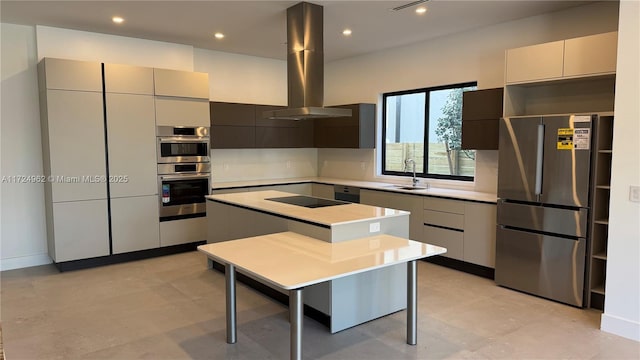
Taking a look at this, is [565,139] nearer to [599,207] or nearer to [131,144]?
[599,207]

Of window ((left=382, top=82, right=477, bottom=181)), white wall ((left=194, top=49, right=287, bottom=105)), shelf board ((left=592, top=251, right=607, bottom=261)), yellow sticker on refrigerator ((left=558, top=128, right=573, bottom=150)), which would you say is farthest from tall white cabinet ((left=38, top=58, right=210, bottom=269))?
shelf board ((left=592, top=251, right=607, bottom=261))

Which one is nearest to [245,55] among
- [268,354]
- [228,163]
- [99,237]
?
[228,163]

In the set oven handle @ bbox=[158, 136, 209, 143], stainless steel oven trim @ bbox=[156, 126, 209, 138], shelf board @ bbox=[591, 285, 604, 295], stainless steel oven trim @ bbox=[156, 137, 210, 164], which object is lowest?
shelf board @ bbox=[591, 285, 604, 295]

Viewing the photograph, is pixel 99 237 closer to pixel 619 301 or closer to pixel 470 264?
pixel 470 264

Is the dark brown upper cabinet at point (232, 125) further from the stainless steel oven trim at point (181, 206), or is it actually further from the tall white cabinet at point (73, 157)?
the tall white cabinet at point (73, 157)

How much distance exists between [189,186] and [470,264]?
137 inches

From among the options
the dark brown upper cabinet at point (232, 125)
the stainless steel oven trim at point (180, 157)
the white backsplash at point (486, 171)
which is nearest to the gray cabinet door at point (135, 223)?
the stainless steel oven trim at point (180, 157)

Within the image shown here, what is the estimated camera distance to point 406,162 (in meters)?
5.94

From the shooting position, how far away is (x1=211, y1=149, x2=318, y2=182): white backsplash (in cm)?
637

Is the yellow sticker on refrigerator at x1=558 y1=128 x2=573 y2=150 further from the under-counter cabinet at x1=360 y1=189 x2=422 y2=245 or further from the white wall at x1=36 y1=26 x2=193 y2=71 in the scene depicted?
the white wall at x1=36 y1=26 x2=193 y2=71

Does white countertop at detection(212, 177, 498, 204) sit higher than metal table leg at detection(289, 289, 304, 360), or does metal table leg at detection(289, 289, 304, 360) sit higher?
white countertop at detection(212, 177, 498, 204)

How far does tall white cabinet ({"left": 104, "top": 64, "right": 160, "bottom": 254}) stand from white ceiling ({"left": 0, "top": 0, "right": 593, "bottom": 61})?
603mm

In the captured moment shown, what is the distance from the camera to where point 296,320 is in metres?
2.41

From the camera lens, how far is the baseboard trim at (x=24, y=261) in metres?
4.82
